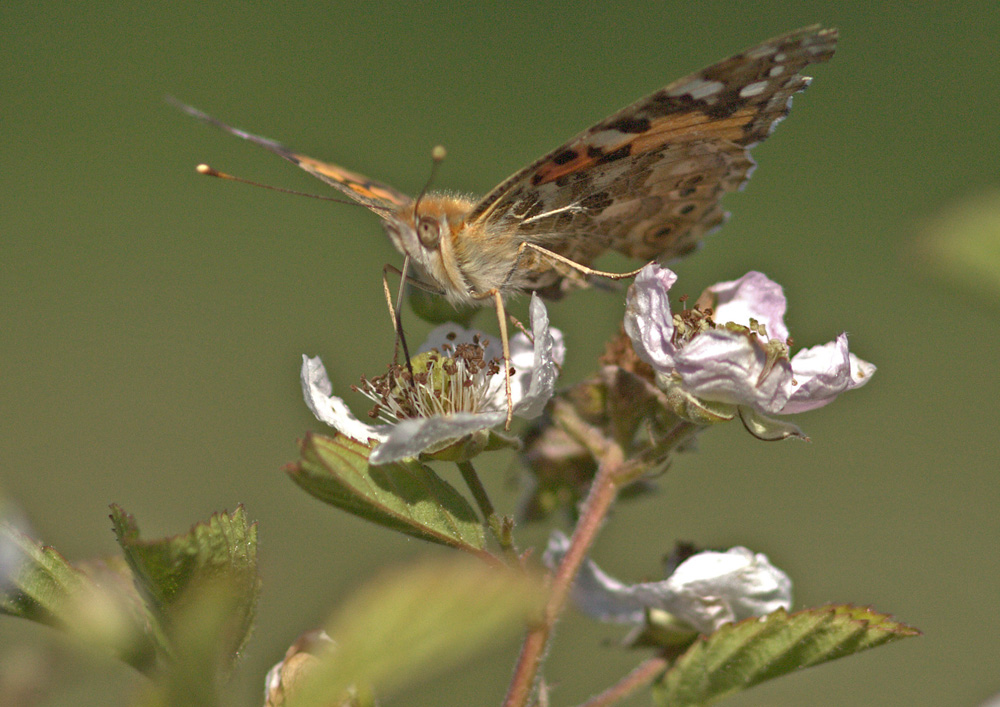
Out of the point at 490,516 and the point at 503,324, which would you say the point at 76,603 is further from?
the point at 503,324

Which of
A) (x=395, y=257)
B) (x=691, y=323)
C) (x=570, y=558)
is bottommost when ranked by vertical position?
(x=570, y=558)

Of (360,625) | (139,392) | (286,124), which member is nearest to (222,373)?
(139,392)

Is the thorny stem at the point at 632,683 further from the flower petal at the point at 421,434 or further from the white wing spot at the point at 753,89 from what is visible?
the white wing spot at the point at 753,89

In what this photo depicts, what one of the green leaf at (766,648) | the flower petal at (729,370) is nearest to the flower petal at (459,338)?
the flower petal at (729,370)

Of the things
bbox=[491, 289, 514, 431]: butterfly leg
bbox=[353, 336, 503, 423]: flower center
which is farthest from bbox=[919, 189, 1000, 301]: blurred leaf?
bbox=[353, 336, 503, 423]: flower center

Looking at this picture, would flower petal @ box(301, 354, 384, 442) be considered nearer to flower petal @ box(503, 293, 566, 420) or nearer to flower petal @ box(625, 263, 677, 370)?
flower petal @ box(503, 293, 566, 420)

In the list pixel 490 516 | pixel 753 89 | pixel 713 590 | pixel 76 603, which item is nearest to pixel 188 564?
pixel 76 603

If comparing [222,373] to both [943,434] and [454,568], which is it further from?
[454,568]
